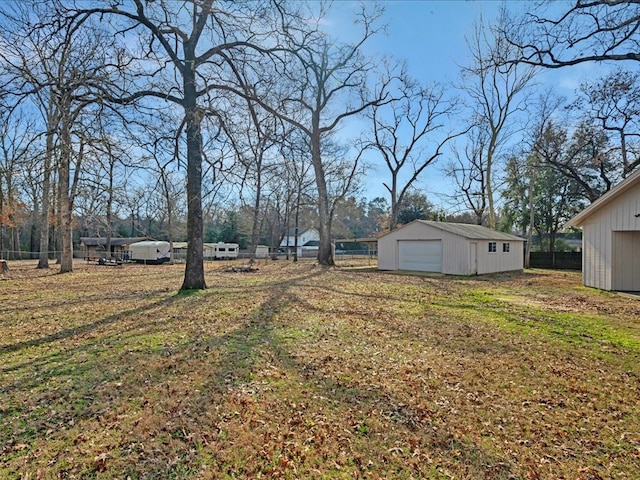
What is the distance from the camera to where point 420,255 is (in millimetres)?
19062

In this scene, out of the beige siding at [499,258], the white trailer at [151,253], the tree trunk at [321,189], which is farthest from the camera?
the white trailer at [151,253]

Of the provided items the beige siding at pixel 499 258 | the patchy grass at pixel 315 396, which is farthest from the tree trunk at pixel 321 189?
the patchy grass at pixel 315 396

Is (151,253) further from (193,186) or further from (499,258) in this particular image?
(499,258)

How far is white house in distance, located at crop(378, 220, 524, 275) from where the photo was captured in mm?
17406

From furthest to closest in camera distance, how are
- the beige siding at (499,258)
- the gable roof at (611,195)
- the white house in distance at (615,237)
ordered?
the beige siding at (499,258), the white house in distance at (615,237), the gable roof at (611,195)

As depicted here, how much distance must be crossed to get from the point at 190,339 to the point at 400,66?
23372 mm

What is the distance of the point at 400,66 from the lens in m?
23.7

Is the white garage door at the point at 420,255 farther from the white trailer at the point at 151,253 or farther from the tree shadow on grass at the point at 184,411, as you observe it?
the white trailer at the point at 151,253

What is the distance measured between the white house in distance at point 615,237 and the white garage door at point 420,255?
6810mm

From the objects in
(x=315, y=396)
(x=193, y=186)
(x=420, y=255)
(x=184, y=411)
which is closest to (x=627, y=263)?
(x=420, y=255)

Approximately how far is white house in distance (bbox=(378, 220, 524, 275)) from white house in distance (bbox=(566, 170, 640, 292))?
17.8ft

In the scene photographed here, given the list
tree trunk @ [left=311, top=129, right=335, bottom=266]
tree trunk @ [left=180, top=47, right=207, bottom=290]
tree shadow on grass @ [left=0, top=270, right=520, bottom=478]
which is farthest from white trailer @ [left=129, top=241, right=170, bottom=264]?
tree shadow on grass @ [left=0, top=270, right=520, bottom=478]

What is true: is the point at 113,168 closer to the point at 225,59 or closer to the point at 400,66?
the point at 225,59

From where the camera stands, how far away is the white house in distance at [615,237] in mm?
10703
